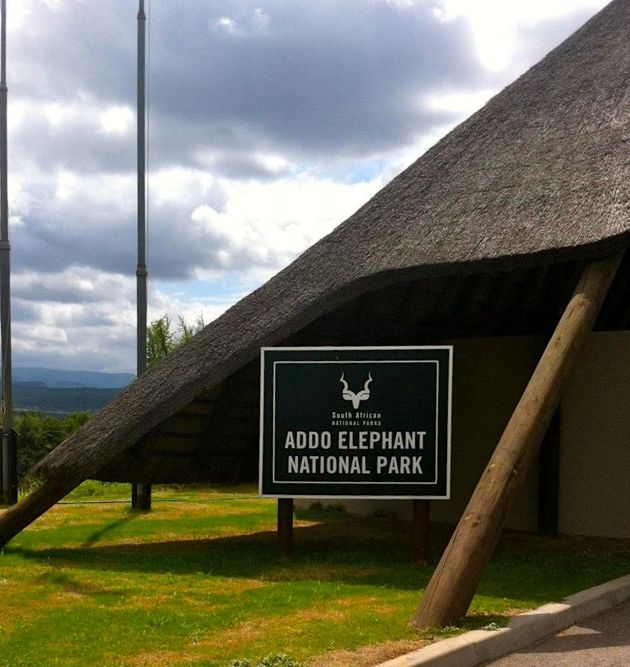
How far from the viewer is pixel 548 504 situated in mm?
13656

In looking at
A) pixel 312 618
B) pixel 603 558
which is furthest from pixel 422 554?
pixel 312 618

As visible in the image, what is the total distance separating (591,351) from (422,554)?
4774mm

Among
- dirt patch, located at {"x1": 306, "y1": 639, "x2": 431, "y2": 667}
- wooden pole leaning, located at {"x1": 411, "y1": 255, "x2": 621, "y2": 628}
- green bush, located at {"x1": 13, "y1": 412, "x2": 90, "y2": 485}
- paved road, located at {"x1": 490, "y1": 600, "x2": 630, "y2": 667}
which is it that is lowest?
green bush, located at {"x1": 13, "y1": 412, "x2": 90, "y2": 485}

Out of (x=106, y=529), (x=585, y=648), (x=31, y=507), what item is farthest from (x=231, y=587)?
(x=106, y=529)

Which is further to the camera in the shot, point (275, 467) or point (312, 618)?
point (275, 467)

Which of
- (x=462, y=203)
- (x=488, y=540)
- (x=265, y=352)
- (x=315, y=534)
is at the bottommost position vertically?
(x=315, y=534)

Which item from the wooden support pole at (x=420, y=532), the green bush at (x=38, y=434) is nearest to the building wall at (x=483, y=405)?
the wooden support pole at (x=420, y=532)

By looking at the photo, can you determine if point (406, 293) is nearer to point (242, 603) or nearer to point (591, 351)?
point (591, 351)

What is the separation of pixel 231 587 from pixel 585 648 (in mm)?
3389

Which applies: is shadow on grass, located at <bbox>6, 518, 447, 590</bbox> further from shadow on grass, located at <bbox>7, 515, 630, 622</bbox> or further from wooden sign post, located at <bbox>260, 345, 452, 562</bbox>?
wooden sign post, located at <bbox>260, 345, 452, 562</bbox>

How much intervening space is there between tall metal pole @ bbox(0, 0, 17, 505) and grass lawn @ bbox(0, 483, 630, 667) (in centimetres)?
248

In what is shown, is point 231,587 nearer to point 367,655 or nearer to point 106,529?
point 367,655

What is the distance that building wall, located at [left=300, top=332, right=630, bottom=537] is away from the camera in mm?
13133

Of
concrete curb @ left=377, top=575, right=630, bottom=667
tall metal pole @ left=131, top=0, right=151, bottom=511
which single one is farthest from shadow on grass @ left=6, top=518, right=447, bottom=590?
tall metal pole @ left=131, top=0, right=151, bottom=511
